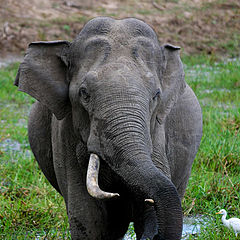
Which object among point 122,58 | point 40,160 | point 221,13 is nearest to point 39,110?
point 40,160

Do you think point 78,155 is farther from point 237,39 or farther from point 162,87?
point 237,39

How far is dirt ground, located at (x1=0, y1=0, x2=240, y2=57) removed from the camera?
13445 millimetres

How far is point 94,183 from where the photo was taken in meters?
2.85

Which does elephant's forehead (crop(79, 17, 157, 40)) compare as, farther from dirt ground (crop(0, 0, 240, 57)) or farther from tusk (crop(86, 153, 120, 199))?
dirt ground (crop(0, 0, 240, 57))

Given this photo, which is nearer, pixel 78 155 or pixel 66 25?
pixel 78 155

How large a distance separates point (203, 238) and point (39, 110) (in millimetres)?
1379

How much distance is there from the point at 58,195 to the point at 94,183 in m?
2.46

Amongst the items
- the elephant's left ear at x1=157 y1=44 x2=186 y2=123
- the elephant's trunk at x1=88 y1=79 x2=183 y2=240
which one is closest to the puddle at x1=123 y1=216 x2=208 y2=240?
the elephant's left ear at x1=157 y1=44 x2=186 y2=123

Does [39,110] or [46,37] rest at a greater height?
[39,110]

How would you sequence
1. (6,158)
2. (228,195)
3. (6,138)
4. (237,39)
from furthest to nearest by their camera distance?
(237,39) < (6,138) < (6,158) < (228,195)

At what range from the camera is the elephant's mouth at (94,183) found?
8.98ft

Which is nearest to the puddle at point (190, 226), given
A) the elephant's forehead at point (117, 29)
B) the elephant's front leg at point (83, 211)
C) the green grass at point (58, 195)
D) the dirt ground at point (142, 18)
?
the green grass at point (58, 195)

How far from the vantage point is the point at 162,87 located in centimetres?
345

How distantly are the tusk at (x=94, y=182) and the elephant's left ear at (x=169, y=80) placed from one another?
21.3 inches
